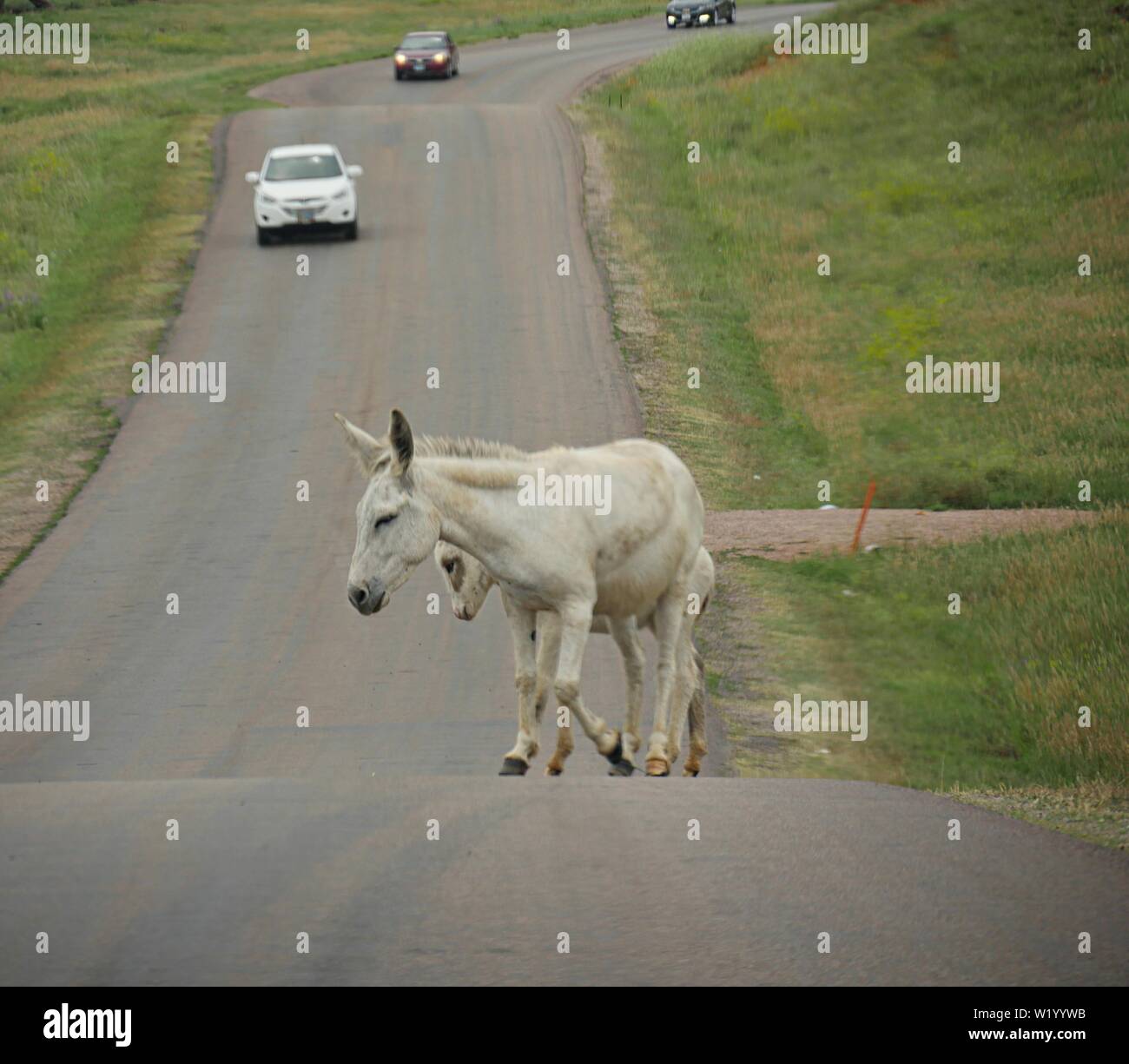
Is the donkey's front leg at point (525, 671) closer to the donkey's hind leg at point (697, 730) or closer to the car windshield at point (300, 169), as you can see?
the donkey's hind leg at point (697, 730)

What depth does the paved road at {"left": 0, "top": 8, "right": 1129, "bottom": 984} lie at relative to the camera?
7.62 m

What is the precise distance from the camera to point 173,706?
1725 cm

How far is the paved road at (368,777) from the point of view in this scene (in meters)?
7.62

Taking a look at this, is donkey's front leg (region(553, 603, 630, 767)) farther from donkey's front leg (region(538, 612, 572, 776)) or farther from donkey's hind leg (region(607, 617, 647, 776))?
donkey's hind leg (region(607, 617, 647, 776))

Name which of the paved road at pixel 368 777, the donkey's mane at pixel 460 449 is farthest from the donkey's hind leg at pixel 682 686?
the donkey's mane at pixel 460 449

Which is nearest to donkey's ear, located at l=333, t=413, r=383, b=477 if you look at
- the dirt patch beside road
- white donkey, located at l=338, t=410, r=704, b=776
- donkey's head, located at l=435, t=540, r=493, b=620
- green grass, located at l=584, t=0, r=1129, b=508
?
white donkey, located at l=338, t=410, r=704, b=776

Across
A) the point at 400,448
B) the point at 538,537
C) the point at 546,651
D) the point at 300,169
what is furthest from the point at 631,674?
the point at 300,169

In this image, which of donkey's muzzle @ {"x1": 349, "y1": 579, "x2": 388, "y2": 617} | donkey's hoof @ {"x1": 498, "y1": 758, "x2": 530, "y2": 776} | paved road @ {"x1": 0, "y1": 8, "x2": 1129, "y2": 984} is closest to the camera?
paved road @ {"x1": 0, "y1": 8, "x2": 1129, "y2": 984}

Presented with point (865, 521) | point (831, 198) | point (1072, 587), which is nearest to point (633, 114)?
point (831, 198)

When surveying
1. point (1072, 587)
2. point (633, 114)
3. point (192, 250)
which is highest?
point (633, 114)

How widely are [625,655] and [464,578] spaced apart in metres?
1.35

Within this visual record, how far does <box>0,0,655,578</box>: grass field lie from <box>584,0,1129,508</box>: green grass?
10394 millimetres
